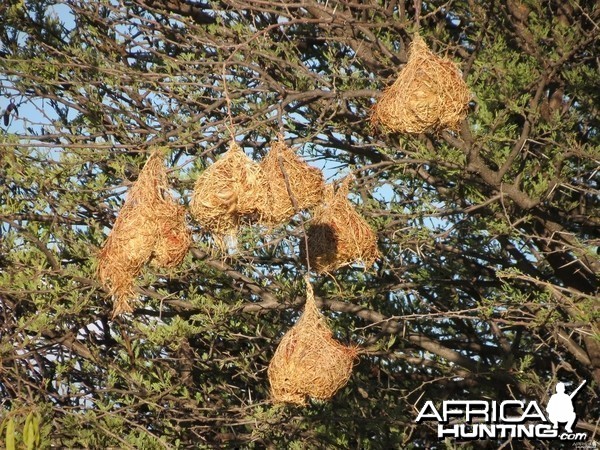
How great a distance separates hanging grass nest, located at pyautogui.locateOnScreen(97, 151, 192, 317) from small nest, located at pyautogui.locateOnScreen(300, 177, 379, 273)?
62cm

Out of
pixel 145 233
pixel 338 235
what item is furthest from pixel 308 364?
pixel 145 233

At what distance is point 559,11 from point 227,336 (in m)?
2.63

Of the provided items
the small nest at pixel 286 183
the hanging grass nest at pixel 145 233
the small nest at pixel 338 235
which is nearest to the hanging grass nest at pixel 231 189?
the small nest at pixel 286 183

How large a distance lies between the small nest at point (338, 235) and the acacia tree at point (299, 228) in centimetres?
51

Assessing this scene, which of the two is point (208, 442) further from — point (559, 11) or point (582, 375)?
point (559, 11)

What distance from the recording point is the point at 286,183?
407cm

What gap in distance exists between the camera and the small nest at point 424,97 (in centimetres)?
459

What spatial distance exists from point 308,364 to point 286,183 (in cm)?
87

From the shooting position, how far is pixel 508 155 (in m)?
5.54

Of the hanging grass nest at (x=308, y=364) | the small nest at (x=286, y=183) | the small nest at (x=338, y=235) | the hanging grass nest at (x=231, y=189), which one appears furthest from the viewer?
the small nest at (x=338, y=235)

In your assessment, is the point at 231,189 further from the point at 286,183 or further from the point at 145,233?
the point at 145,233

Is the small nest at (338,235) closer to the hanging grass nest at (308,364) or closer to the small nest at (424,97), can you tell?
the hanging grass nest at (308,364)

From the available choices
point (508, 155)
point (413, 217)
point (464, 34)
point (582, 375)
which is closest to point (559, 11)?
point (464, 34)

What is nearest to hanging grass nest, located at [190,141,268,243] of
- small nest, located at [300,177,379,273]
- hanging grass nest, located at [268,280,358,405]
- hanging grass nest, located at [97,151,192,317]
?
hanging grass nest, located at [97,151,192,317]
